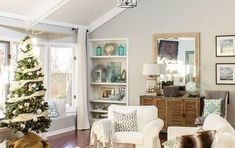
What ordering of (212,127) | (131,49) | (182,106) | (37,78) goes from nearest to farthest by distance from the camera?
(212,127), (37,78), (182,106), (131,49)

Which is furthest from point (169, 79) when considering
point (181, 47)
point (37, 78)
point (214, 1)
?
point (37, 78)

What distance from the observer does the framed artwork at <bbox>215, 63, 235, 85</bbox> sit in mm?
7562

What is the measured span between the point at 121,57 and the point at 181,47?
1582mm

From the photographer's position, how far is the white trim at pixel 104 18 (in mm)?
8703

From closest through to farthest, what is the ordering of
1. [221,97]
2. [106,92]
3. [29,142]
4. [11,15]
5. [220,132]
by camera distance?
[220,132]
[29,142]
[11,15]
[221,97]
[106,92]

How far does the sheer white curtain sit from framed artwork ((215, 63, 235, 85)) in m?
3.26

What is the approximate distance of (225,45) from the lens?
25.0 ft

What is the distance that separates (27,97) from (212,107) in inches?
144

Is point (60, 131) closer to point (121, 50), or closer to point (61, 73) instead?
point (61, 73)

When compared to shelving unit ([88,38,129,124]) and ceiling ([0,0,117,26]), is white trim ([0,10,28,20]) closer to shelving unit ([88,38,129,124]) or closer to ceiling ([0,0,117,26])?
ceiling ([0,0,117,26])

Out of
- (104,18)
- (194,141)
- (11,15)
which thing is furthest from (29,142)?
(104,18)

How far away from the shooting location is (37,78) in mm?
5430

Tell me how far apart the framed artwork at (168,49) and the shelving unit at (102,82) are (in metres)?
0.89

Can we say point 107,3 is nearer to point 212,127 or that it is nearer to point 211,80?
point 211,80
